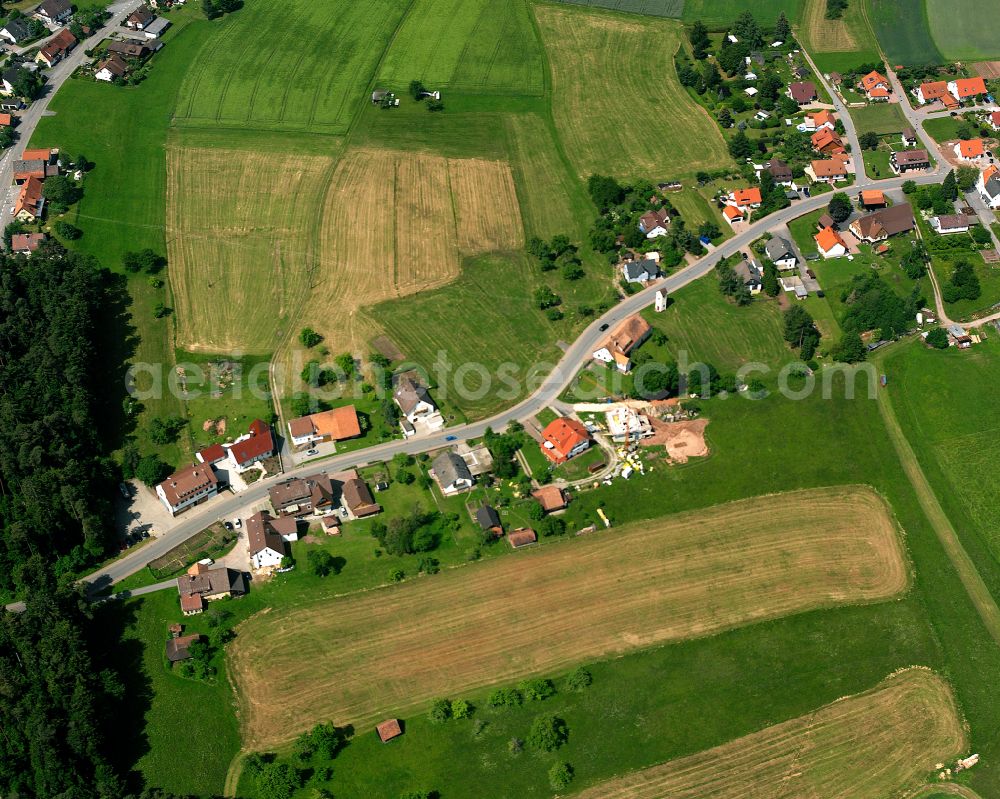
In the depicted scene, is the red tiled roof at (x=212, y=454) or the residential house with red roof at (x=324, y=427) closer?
the red tiled roof at (x=212, y=454)

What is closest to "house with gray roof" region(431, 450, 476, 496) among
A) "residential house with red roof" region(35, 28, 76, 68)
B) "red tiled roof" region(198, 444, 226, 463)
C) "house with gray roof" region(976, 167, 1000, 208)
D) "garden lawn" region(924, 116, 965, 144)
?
"red tiled roof" region(198, 444, 226, 463)

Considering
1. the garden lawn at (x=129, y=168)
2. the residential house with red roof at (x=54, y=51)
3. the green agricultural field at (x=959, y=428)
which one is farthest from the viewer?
the residential house with red roof at (x=54, y=51)

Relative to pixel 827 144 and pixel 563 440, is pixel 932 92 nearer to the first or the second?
pixel 827 144

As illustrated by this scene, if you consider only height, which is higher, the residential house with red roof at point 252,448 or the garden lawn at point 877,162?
the garden lawn at point 877,162

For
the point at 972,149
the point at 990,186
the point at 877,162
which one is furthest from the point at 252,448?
the point at 972,149

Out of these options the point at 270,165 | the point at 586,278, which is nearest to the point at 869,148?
the point at 586,278

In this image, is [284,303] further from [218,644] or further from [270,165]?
[218,644]

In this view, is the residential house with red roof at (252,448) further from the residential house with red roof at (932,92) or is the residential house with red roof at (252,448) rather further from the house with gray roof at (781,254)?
the residential house with red roof at (932,92)

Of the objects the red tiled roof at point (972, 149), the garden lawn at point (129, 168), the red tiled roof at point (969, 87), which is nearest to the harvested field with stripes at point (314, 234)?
the garden lawn at point (129, 168)

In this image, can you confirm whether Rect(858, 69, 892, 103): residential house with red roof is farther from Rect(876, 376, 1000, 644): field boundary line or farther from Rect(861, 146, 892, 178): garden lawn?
Rect(876, 376, 1000, 644): field boundary line
